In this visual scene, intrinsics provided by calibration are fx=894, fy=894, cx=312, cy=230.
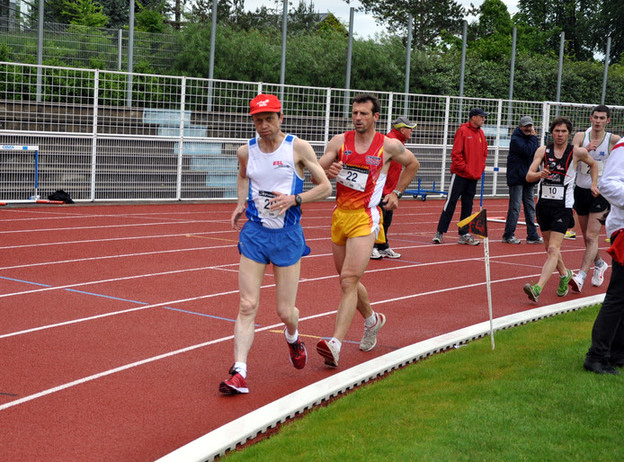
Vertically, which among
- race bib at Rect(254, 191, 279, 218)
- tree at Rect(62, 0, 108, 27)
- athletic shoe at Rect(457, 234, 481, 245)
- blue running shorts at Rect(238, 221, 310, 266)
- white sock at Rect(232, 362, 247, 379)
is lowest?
white sock at Rect(232, 362, 247, 379)

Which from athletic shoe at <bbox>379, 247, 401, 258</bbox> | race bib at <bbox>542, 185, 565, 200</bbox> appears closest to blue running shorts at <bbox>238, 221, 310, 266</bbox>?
race bib at <bbox>542, 185, 565, 200</bbox>

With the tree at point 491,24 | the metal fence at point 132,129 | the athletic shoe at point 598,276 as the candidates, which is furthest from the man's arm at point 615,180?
the tree at point 491,24

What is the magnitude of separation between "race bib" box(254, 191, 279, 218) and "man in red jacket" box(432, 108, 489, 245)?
8.70m

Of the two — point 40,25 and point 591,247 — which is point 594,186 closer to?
point 591,247

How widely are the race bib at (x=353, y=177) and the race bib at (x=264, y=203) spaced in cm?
90

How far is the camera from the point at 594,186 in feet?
33.4

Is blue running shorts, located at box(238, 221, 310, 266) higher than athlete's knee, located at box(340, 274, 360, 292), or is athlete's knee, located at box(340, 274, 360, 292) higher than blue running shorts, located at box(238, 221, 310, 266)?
blue running shorts, located at box(238, 221, 310, 266)

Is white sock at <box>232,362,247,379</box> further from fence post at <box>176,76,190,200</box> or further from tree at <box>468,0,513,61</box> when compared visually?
tree at <box>468,0,513,61</box>

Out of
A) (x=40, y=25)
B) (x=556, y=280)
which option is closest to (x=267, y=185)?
(x=556, y=280)

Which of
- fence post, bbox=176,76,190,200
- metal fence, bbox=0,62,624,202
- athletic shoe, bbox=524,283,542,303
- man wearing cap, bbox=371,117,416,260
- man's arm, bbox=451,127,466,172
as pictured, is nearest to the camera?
athletic shoe, bbox=524,283,542,303

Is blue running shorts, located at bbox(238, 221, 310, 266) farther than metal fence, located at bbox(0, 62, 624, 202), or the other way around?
metal fence, located at bbox(0, 62, 624, 202)

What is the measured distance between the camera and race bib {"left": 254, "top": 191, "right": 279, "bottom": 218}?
6.32 metres

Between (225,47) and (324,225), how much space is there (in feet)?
48.6

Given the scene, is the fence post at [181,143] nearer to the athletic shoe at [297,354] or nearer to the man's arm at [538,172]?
the man's arm at [538,172]
